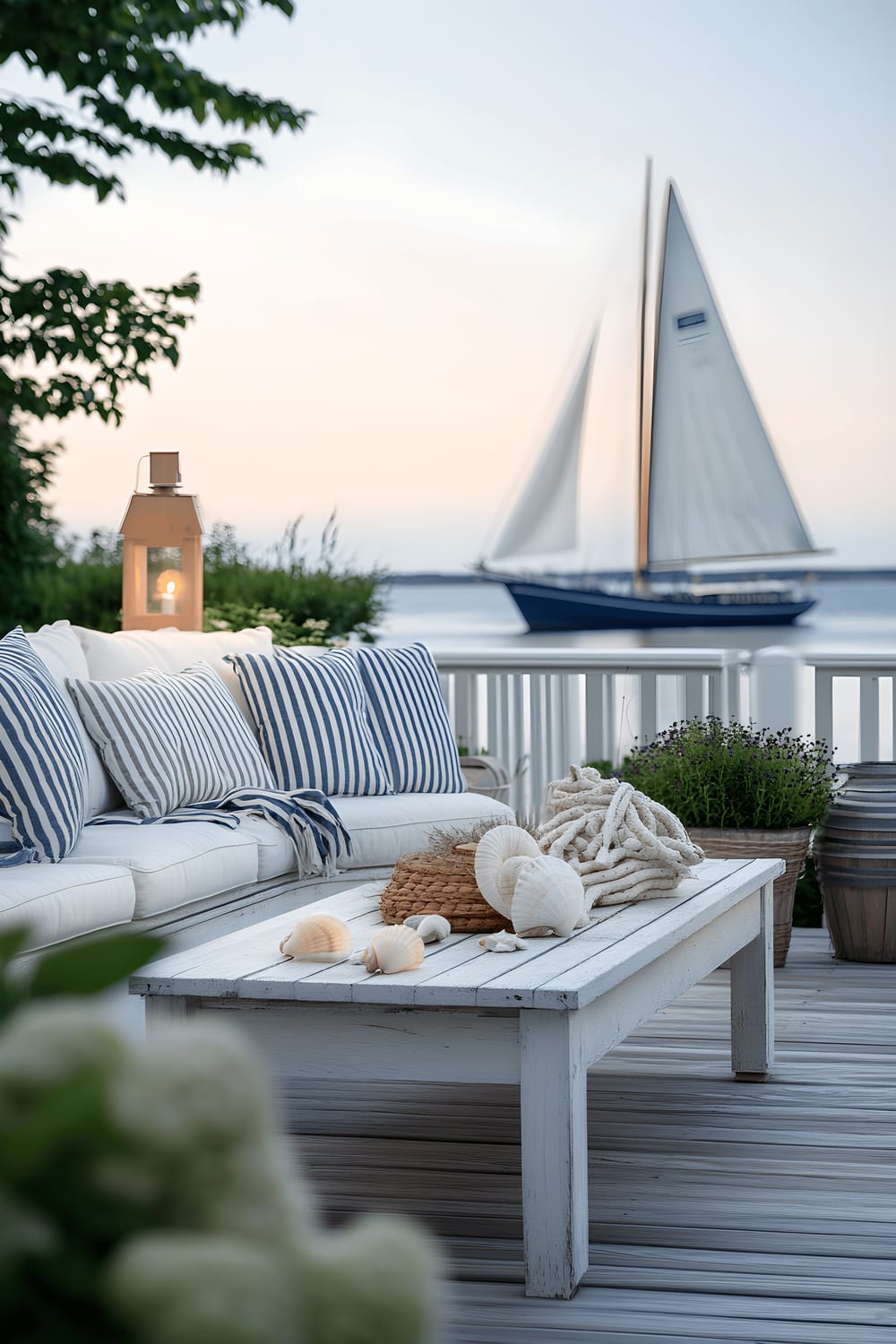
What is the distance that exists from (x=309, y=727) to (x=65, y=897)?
4.73 feet

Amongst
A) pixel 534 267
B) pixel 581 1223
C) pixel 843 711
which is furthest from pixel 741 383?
pixel 581 1223

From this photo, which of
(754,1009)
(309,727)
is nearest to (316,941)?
(754,1009)

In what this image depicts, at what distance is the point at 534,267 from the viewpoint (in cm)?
1249

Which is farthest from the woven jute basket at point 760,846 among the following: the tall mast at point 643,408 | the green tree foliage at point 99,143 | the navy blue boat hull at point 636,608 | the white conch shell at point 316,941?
the navy blue boat hull at point 636,608

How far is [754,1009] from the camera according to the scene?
3.09 meters

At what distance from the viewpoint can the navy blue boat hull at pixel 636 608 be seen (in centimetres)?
1337

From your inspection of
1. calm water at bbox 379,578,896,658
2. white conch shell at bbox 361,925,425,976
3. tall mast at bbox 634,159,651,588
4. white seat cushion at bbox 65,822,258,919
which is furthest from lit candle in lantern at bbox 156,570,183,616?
calm water at bbox 379,578,896,658

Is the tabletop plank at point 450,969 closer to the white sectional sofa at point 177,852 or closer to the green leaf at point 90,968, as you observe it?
the white sectional sofa at point 177,852

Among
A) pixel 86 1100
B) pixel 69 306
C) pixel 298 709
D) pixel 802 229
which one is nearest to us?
pixel 86 1100

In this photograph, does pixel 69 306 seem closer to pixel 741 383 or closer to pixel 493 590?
pixel 741 383

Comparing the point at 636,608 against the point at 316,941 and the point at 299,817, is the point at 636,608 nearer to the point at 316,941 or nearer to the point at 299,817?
the point at 299,817

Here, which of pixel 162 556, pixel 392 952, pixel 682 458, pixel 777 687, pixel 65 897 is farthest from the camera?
pixel 682 458

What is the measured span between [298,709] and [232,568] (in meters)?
2.63

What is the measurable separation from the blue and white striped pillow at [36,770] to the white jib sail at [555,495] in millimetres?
7014
